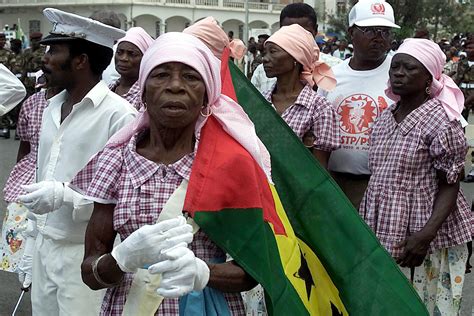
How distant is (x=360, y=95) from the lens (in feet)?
17.7

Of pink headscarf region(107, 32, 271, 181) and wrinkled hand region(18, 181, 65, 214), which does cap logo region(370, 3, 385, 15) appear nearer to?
wrinkled hand region(18, 181, 65, 214)

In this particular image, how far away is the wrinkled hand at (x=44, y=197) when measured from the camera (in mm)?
3762

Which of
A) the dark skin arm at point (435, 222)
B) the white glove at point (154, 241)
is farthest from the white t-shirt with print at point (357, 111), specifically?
the white glove at point (154, 241)

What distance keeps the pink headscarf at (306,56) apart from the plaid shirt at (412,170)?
0.62 meters

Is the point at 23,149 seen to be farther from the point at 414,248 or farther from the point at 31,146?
the point at 414,248

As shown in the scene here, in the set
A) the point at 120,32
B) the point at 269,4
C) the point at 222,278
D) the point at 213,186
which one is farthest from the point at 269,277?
the point at 269,4

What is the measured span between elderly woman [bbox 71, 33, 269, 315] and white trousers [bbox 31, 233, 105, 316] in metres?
0.97

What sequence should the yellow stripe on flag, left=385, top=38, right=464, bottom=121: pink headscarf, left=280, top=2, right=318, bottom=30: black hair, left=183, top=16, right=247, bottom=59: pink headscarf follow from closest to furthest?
the yellow stripe on flag < left=385, top=38, right=464, bottom=121: pink headscarf < left=183, top=16, right=247, bottom=59: pink headscarf < left=280, top=2, right=318, bottom=30: black hair

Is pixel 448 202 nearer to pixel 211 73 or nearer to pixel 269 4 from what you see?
pixel 211 73

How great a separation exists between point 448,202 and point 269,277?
6.88ft

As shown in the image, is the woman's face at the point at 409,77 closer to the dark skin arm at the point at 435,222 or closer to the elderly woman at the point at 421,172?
the elderly woman at the point at 421,172

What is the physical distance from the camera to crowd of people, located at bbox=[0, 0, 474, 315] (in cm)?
294

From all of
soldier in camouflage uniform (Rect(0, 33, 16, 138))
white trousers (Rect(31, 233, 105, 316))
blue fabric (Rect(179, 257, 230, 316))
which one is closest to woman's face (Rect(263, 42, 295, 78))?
white trousers (Rect(31, 233, 105, 316))

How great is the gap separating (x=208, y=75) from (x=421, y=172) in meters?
2.08
